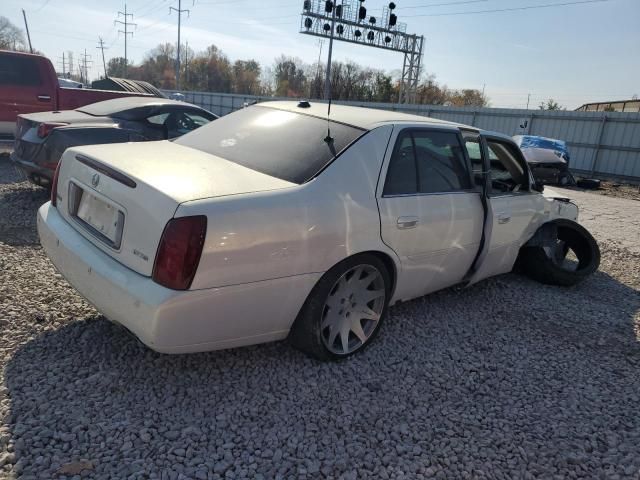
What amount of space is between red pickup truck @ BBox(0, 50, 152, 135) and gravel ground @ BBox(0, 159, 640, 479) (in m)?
6.25

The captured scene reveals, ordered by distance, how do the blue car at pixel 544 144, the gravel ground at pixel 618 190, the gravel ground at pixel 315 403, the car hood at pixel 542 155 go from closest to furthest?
the gravel ground at pixel 315 403 → the car hood at pixel 542 155 → the gravel ground at pixel 618 190 → the blue car at pixel 544 144

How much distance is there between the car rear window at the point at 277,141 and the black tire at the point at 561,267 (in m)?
2.79

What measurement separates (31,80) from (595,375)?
10.2 meters

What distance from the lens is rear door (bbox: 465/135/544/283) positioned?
13.3 feet

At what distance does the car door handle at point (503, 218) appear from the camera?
163 inches

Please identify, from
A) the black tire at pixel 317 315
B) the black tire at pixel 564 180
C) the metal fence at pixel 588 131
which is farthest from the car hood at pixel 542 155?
the black tire at pixel 317 315

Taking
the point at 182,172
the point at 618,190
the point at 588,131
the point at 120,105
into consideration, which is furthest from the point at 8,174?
the point at 588,131

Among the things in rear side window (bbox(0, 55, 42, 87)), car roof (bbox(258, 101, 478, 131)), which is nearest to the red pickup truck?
rear side window (bbox(0, 55, 42, 87))

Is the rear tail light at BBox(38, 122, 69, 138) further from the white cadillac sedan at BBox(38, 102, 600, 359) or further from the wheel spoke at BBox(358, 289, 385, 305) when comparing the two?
the wheel spoke at BBox(358, 289, 385, 305)

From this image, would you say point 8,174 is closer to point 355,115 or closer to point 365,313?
point 355,115

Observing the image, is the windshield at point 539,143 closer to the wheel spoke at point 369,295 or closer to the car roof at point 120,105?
the car roof at point 120,105

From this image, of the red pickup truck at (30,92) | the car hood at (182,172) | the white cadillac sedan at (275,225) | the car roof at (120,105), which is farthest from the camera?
the red pickup truck at (30,92)

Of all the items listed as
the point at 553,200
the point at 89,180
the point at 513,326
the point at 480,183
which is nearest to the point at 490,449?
the point at 513,326

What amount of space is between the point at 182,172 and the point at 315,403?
4.79 ft
